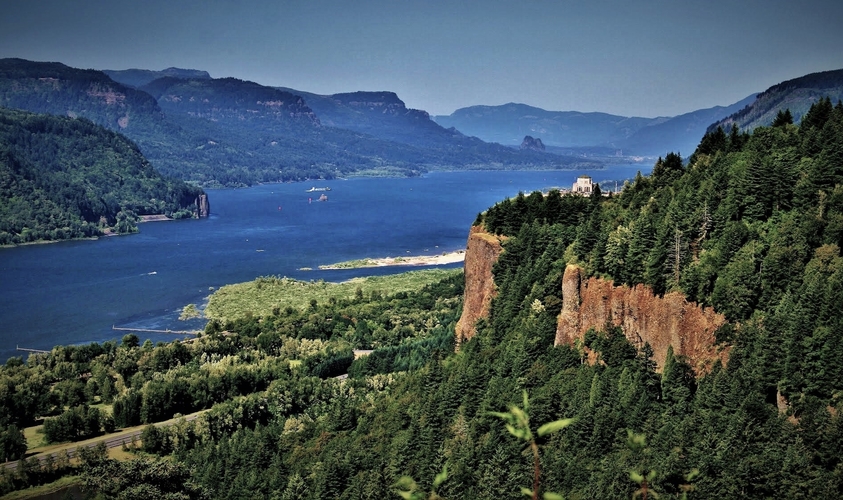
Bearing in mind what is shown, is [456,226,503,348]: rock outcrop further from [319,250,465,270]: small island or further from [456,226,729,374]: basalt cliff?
[319,250,465,270]: small island

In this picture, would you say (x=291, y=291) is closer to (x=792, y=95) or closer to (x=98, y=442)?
(x=98, y=442)

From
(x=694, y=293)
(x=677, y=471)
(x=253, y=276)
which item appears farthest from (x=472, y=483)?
(x=253, y=276)

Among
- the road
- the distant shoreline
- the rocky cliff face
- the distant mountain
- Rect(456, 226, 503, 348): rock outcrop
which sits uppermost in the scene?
the distant mountain

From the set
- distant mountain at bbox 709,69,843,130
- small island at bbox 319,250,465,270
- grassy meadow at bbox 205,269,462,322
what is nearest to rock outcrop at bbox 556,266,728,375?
grassy meadow at bbox 205,269,462,322

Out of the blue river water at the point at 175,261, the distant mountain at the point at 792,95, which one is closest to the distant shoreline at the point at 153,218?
the blue river water at the point at 175,261

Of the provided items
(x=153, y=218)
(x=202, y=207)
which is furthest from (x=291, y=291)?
(x=202, y=207)

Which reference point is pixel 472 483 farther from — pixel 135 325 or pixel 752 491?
pixel 135 325
